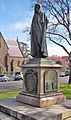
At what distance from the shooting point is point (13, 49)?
2635 inches

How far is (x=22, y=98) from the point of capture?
355 inches

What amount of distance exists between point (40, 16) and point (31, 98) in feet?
11.6

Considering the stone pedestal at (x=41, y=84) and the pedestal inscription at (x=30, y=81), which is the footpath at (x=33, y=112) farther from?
the pedestal inscription at (x=30, y=81)

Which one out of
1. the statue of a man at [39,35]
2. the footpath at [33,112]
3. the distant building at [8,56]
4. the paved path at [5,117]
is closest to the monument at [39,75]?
the statue of a man at [39,35]

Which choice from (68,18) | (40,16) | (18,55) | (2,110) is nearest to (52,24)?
(68,18)

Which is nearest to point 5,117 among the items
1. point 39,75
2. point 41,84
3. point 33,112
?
point 33,112

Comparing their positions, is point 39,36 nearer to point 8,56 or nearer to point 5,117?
point 5,117

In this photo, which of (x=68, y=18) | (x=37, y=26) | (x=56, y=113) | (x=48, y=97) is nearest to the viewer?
(x=56, y=113)

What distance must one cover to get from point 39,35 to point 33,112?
3335 millimetres

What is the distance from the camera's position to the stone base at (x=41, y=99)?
8203 mm

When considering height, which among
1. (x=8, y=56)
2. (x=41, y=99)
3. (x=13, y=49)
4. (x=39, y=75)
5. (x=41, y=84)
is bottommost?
(x=41, y=99)

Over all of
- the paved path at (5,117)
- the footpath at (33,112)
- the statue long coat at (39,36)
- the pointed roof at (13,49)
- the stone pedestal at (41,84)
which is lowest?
the paved path at (5,117)

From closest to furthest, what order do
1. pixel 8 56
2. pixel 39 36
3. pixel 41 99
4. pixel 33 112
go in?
pixel 33 112 → pixel 41 99 → pixel 39 36 → pixel 8 56

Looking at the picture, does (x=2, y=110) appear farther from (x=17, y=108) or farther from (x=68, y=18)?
(x=68, y=18)
